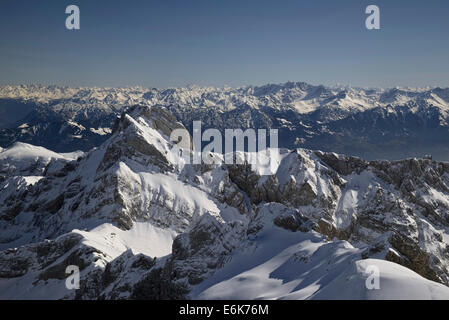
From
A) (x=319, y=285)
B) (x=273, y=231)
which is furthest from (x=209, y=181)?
(x=319, y=285)

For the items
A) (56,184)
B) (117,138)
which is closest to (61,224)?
(56,184)

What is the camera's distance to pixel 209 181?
198625 mm

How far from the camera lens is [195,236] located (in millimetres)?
77938

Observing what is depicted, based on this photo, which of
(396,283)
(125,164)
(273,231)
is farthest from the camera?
(125,164)

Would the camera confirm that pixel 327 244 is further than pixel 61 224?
No

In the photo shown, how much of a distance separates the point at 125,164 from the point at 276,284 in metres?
135

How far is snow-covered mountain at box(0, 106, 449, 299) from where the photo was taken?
192ft

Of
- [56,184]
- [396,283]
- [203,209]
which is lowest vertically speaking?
[203,209]

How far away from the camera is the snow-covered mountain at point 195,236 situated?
192 feet

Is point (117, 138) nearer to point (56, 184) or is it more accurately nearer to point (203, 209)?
point (56, 184)
